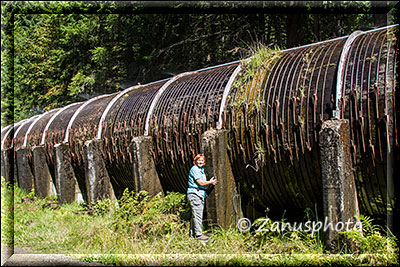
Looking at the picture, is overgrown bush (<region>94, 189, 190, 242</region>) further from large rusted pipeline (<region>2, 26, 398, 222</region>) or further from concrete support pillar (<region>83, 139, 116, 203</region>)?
concrete support pillar (<region>83, 139, 116, 203</region>)

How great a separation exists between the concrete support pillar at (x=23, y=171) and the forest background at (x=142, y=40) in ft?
4.71

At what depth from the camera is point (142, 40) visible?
17.2 meters

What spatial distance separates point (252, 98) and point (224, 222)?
6.87ft

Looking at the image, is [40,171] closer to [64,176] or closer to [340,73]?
[64,176]

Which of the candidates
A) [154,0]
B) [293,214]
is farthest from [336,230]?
Answer: [154,0]

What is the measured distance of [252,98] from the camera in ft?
21.4

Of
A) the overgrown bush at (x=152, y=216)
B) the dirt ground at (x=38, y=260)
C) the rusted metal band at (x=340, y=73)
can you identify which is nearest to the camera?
the rusted metal band at (x=340, y=73)

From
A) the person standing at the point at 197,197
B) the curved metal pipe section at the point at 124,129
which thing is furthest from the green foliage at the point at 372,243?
the curved metal pipe section at the point at 124,129

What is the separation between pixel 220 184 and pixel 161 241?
1.33m

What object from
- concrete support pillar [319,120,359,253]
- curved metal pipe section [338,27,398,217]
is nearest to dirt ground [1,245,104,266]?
concrete support pillar [319,120,359,253]

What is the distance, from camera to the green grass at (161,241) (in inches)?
189

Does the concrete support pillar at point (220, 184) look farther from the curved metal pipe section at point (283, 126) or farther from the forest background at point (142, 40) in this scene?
the forest background at point (142, 40)

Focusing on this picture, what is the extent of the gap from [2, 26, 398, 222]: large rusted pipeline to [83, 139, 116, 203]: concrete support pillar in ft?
3.33

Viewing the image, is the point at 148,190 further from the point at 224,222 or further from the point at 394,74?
the point at 394,74
